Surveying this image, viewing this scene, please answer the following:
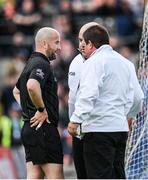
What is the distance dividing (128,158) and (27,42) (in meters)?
9.36

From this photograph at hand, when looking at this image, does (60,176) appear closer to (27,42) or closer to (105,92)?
(105,92)

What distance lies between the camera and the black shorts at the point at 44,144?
970 cm

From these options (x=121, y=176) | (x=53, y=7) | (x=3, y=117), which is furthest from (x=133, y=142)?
(x=53, y=7)

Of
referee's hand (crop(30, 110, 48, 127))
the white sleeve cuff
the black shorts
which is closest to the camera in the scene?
the white sleeve cuff

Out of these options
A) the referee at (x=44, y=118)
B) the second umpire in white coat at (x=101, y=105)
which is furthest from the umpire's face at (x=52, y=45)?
the second umpire in white coat at (x=101, y=105)

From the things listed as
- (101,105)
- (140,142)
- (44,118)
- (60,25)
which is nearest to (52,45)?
(44,118)

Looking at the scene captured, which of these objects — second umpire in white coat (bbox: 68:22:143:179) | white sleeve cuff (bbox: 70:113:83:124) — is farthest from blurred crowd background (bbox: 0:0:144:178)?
white sleeve cuff (bbox: 70:113:83:124)

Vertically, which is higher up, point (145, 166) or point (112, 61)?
point (112, 61)

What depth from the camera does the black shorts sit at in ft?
31.8

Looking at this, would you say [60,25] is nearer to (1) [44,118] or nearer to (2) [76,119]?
(1) [44,118]

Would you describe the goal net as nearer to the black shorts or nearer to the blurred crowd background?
the black shorts

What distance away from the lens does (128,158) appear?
10914mm

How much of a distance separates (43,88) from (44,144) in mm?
570

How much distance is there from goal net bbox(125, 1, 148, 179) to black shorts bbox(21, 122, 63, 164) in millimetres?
1418
